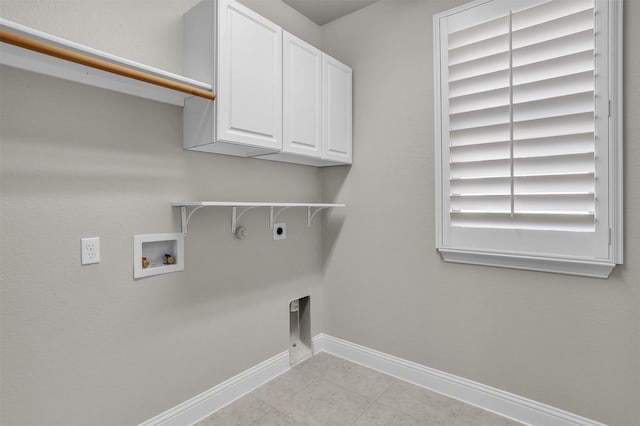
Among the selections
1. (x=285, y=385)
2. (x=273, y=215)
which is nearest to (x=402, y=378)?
(x=285, y=385)

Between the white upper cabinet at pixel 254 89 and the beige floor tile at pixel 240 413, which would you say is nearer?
the white upper cabinet at pixel 254 89

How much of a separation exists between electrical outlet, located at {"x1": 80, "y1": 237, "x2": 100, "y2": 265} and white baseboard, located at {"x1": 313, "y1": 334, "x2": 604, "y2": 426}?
67.5 inches

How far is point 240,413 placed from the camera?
1858mm

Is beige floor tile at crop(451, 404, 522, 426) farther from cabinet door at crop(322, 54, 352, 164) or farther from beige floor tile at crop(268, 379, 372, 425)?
cabinet door at crop(322, 54, 352, 164)

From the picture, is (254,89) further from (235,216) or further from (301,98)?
(235,216)

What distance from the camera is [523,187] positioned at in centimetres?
173

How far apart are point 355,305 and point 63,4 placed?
7.73 ft

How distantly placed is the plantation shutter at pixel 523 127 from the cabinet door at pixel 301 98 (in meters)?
0.79

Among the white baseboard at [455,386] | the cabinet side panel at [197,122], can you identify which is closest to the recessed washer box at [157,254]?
the cabinet side panel at [197,122]

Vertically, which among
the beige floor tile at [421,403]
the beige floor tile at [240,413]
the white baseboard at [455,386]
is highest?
the white baseboard at [455,386]

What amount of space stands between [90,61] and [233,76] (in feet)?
2.07

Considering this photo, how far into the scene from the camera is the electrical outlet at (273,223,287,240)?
228 cm

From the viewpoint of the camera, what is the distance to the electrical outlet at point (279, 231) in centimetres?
228

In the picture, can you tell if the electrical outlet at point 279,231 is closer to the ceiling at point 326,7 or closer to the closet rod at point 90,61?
the closet rod at point 90,61
